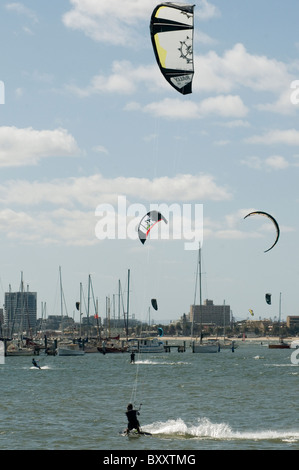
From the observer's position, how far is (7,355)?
3344 inches

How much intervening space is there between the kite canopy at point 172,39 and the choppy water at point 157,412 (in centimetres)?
1026

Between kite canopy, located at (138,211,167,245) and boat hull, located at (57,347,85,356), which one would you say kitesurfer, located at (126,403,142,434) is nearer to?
kite canopy, located at (138,211,167,245)

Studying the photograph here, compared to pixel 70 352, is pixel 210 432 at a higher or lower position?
higher

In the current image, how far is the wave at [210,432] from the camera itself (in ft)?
73.3

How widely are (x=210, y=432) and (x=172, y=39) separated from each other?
12.0 meters

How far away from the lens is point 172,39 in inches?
765

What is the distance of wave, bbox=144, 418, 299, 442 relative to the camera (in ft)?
73.3

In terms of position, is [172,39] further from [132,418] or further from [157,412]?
[157,412]

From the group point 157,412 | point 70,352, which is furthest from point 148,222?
point 70,352

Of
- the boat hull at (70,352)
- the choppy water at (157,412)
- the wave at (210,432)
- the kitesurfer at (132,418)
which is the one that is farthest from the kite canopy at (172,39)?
the boat hull at (70,352)

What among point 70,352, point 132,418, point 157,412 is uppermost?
point 132,418

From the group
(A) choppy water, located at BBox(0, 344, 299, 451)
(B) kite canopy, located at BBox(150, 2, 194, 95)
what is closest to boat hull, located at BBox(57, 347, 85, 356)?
(A) choppy water, located at BBox(0, 344, 299, 451)
